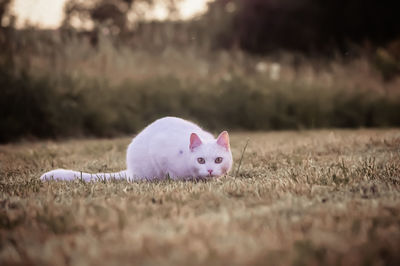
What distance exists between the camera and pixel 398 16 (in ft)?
52.3

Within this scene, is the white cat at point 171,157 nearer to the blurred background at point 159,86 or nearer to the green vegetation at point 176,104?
the blurred background at point 159,86

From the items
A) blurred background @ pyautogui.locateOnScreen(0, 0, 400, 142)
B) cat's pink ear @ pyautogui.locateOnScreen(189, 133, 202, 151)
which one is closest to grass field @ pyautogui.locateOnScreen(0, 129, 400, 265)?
cat's pink ear @ pyautogui.locateOnScreen(189, 133, 202, 151)

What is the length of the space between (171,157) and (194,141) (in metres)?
0.20

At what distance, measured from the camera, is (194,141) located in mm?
2791

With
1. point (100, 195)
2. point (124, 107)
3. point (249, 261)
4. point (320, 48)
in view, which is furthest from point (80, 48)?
point (320, 48)

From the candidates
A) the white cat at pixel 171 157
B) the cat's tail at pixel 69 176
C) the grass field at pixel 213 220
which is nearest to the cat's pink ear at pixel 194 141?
the white cat at pixel 171 157

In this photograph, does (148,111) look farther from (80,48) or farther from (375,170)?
(375,170)

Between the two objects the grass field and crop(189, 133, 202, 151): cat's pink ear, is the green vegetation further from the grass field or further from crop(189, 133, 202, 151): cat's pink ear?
crop(189, 133, 202, 151): cat's pink ear

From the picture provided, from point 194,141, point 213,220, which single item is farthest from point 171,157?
point 213,220

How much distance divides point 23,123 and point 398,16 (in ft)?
48.4

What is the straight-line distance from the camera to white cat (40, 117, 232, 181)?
2797mm

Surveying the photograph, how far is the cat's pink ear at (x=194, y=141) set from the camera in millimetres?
2766

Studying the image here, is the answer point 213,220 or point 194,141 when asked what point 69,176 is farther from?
point 213,220

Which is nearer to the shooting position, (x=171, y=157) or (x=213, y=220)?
(x=213, y=220)
